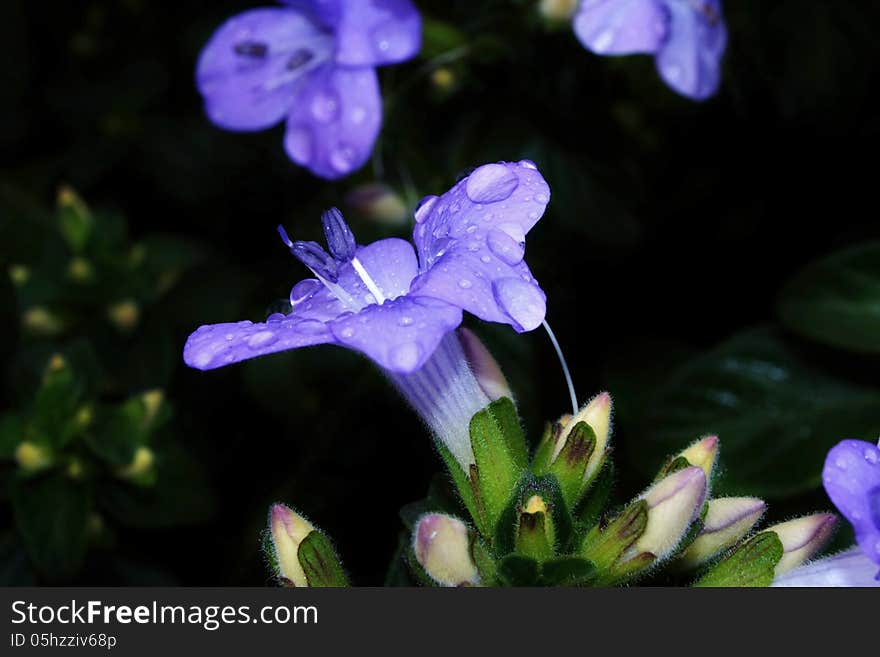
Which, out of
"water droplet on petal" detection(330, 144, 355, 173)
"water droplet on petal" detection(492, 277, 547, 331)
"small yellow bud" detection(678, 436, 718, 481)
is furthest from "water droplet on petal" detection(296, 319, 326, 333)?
"water droplet on petal" detection(330, 144, 355, 173)

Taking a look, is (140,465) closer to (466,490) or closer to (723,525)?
(466,490)

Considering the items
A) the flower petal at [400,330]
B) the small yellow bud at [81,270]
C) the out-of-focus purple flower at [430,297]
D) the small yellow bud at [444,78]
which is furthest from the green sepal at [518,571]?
the small yellow bud at [81,270]

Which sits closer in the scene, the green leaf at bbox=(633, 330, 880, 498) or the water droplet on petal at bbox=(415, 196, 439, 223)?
the water droplet on petal at bbox=(415, 196, 439, 223)

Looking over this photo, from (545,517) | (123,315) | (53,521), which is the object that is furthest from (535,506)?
(123,315)

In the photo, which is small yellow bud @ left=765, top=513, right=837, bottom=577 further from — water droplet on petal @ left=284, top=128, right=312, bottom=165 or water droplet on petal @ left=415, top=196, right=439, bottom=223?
water droplet on petal @ left=284, top=128, right=312, bottom=165

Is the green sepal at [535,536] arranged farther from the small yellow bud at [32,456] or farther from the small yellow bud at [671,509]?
the small yellow bud at [32,456]

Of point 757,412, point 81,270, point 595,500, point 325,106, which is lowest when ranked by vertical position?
point 757,412

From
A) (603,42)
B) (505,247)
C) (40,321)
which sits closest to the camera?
(505,247)
